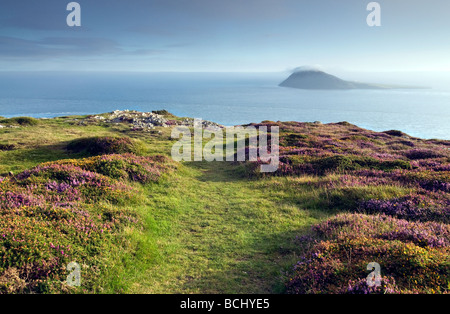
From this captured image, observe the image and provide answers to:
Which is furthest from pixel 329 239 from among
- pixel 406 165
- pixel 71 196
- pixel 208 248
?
pixel 406 165

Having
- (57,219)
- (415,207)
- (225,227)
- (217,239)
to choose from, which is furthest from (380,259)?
(57,219)

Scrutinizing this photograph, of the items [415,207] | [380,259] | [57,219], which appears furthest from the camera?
[415,207]

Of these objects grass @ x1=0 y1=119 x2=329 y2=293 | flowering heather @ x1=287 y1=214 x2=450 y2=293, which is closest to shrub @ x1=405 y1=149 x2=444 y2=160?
grass @ x1=0 y1=119 x2=329 y2=293

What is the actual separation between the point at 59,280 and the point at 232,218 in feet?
25.4

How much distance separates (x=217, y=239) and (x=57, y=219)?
20.1ft

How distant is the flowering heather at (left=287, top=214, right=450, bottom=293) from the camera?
604 cm

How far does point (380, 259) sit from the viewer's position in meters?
7.04

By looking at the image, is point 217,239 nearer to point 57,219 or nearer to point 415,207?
point 57,219

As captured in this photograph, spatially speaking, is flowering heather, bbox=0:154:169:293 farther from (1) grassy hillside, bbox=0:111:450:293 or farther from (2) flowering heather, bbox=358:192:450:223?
(2) flowering heather, bbox=358:192:450:223

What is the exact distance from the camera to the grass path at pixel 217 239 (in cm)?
770

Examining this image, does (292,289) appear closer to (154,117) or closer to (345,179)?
(345,179)

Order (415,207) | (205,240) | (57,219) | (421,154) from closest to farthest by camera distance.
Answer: (57,219)
(205,240)
(415,207)
(421,154)

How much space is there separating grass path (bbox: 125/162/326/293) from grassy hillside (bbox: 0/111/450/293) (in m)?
0.05

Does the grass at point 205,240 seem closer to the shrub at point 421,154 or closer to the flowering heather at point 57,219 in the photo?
the flowering heather at point 57,219
